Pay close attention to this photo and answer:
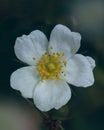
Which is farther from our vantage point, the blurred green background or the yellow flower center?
the blurred green background

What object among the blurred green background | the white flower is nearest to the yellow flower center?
the white flower

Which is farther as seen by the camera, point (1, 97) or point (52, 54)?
point (1, 97)

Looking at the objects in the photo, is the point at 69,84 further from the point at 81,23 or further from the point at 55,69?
the point at 81,23

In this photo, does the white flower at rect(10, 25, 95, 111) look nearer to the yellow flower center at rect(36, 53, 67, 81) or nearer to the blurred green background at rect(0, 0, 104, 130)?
the yellow flower center at rect(36, 53, 67, 81)

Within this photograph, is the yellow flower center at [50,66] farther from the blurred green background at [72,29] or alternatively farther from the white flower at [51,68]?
the blurred green background at [72,29]

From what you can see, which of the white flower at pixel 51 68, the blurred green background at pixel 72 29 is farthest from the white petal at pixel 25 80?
the blurred green background at pixel 72 29

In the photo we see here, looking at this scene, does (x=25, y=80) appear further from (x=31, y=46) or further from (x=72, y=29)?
(x=72, y=29)

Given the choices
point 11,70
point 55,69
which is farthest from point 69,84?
point 11,70
